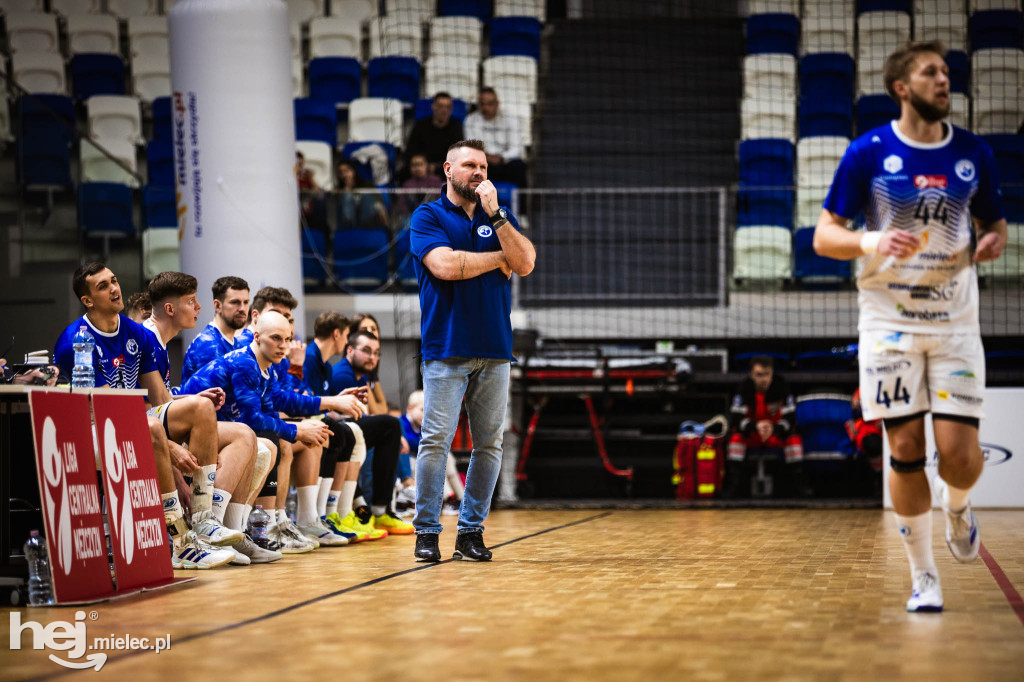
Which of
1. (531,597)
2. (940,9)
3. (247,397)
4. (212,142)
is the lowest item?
(531,597)

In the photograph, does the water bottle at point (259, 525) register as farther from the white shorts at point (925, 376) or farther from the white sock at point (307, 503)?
the white shorts at point (925, 376)

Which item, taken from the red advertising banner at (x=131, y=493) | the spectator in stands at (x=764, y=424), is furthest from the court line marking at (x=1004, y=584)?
the spectator in stands at (x=764, y=424)

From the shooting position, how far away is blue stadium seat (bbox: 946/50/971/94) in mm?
11281

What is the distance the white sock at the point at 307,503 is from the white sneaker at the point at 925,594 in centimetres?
338

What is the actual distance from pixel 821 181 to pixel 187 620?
8.57 m

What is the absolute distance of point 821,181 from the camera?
1055 cm

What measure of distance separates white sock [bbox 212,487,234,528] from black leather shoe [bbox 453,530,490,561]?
103cm

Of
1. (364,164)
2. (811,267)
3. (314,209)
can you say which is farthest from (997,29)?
(314,209)

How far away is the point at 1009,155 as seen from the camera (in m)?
10.2

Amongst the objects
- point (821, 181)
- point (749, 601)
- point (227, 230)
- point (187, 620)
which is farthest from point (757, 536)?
point (821, 181)

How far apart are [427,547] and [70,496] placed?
60.8 inches

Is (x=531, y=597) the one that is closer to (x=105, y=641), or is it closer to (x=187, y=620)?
(x=187, y=620)

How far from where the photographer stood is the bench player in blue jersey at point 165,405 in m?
4.57

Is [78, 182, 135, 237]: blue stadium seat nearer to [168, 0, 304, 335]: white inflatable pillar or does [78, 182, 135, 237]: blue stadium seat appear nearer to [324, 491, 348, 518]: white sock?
[168, 0, 304, 335]: white inflatable pillar
